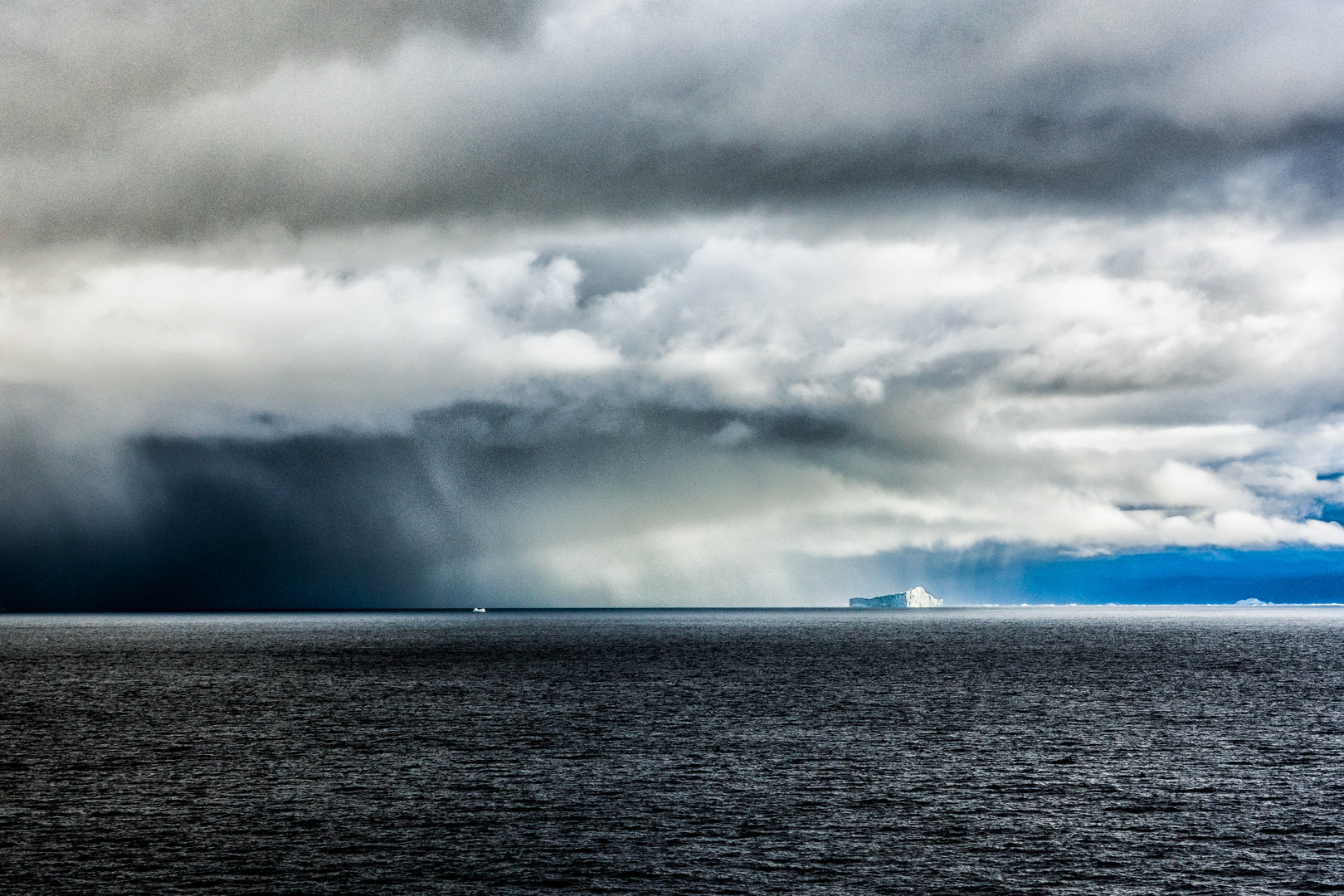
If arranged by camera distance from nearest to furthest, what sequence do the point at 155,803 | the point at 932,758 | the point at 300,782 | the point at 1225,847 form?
the point at 1225,847
the point at 155,803
the point at 300,782
the point at 932,758

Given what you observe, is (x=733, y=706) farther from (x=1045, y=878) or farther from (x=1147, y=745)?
(x=1045, y=878)

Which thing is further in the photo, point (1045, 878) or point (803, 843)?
point (803, 843)

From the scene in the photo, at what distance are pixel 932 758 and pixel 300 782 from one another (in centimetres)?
4787

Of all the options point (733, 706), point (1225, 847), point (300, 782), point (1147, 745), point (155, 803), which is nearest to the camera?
point (1225, 847)

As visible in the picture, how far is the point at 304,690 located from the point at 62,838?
9038cm

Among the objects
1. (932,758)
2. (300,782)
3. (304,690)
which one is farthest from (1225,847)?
(304,690)

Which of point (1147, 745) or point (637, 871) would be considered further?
point (1147, 745)

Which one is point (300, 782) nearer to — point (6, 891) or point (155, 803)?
point (155, 803)

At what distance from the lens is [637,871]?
2072 inches

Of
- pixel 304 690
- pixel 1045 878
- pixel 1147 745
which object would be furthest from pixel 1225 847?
pixel 304 690

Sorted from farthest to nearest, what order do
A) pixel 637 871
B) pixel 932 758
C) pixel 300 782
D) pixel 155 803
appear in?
pixel 932 758 → pixel 300 782 → pixel 155 803 → pixel 637 871

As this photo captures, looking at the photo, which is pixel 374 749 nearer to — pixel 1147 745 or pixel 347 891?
pixel 347 891

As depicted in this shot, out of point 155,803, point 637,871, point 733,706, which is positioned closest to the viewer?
point 637,871

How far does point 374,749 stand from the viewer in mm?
88312
